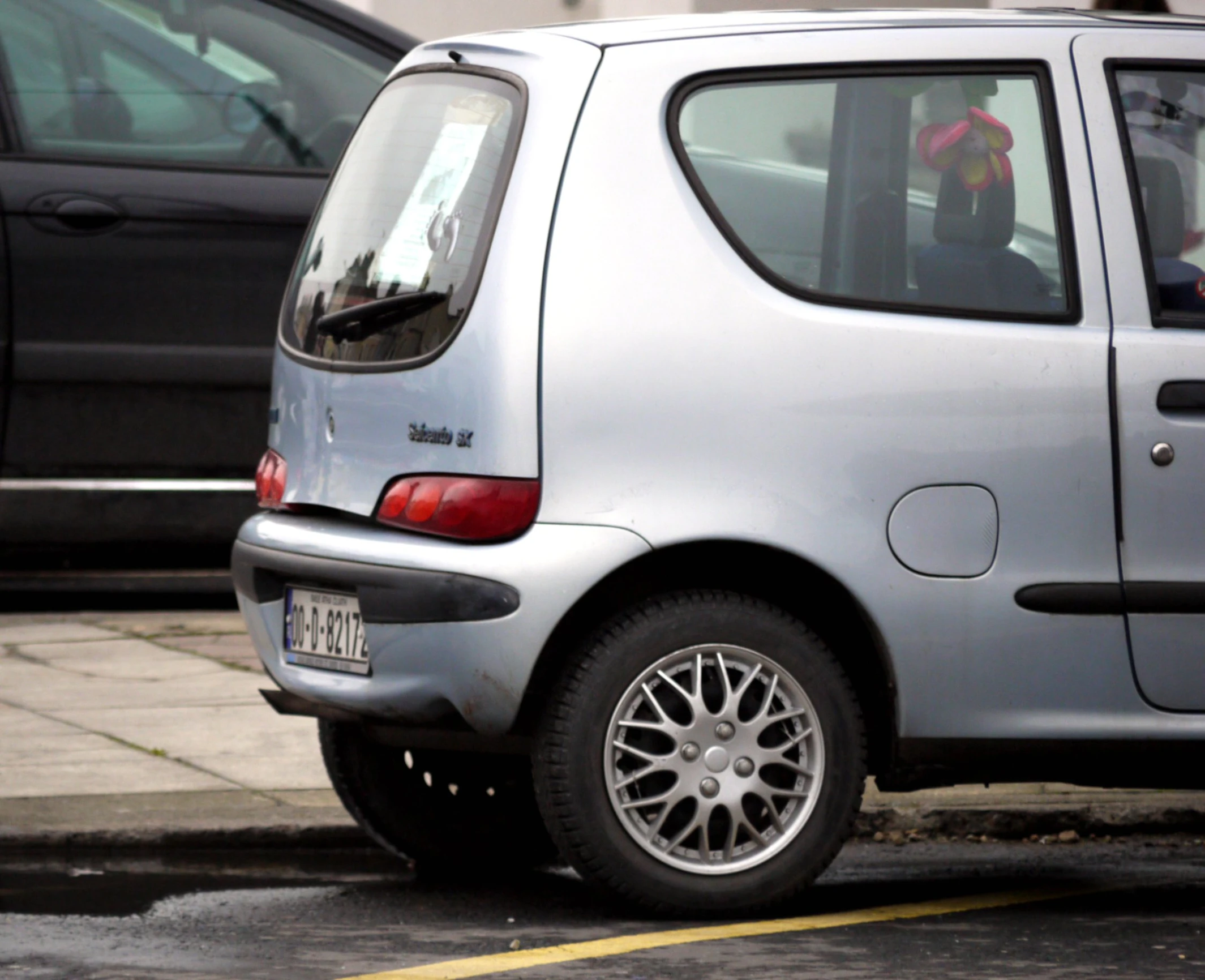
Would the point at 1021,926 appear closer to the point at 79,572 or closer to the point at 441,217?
A: the point at 441,217

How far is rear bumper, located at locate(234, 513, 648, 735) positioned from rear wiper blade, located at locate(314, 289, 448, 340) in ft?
1.38

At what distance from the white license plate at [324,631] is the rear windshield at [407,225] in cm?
48

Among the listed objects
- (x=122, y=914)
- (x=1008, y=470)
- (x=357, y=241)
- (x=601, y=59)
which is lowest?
(x=122, y=914)

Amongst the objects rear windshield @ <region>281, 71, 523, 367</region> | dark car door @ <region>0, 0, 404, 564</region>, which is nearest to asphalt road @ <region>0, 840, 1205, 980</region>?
rear windshield @ <region>281, 71, 523, 367</region>

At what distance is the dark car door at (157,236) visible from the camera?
839 cm

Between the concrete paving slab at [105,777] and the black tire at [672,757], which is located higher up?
the black tire at [672,757]

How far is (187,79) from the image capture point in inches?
334

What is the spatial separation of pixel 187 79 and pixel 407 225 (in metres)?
3.53

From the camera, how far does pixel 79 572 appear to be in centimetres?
911

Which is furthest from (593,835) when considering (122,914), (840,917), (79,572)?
(79,572)

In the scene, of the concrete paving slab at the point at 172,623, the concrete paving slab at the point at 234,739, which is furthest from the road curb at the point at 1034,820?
the concrete paving slab at the point at 172,623

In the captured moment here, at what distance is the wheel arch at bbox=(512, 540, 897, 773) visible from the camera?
194 inches

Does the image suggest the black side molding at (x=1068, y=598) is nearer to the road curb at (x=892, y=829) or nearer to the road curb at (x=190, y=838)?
the road curb at (x=892, y=829)

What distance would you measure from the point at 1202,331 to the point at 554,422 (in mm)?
1311
